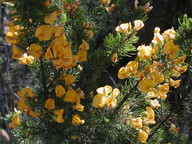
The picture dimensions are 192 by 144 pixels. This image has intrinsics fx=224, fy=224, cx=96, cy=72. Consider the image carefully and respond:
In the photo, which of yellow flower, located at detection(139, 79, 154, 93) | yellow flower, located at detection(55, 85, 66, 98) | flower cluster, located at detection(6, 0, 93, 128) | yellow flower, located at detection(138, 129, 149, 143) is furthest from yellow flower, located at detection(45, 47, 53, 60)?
yellow flower, located at detection(138, 129, 149, 143)

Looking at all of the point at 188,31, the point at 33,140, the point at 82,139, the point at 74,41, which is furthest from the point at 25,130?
the point at 188,31

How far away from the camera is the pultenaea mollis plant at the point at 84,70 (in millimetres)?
465

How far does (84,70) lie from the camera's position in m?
0.65

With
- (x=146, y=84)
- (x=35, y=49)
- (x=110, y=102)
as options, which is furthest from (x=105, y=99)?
(x=35, y=49)

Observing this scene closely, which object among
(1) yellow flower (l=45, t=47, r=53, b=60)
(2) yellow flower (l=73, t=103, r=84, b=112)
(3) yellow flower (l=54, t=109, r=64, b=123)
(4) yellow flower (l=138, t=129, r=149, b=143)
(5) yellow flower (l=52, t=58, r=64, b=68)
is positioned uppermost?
(1) yellow flower (l=45, t=47, r=53, b=60)

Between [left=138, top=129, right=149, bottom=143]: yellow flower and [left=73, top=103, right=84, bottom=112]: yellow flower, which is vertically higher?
[left=73, top=103, right=84, bottom=112]: yellow flower

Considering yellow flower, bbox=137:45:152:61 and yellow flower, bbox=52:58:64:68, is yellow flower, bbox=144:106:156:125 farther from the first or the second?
yellow flower, bbox=52:58:64:68

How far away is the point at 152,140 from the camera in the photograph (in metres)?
0.71

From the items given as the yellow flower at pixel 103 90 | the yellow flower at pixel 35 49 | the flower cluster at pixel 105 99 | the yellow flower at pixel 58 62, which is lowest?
the flower cluster at pixel 105 99

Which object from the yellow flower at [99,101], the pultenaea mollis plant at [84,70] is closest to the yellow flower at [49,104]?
the pultenaea mollis plant at [84,70]

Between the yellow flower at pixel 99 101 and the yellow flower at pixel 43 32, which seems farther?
the yellow flower at pixel 99 101

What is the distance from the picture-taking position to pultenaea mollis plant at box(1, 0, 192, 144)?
1.53ft

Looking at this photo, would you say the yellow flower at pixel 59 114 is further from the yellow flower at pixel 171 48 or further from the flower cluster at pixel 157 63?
the yellow flower at pixel 171 48

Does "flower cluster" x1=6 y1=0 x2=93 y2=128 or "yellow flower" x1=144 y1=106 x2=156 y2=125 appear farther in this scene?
"yellow flower" x1=144 y1=106 x2=156 y2=125
